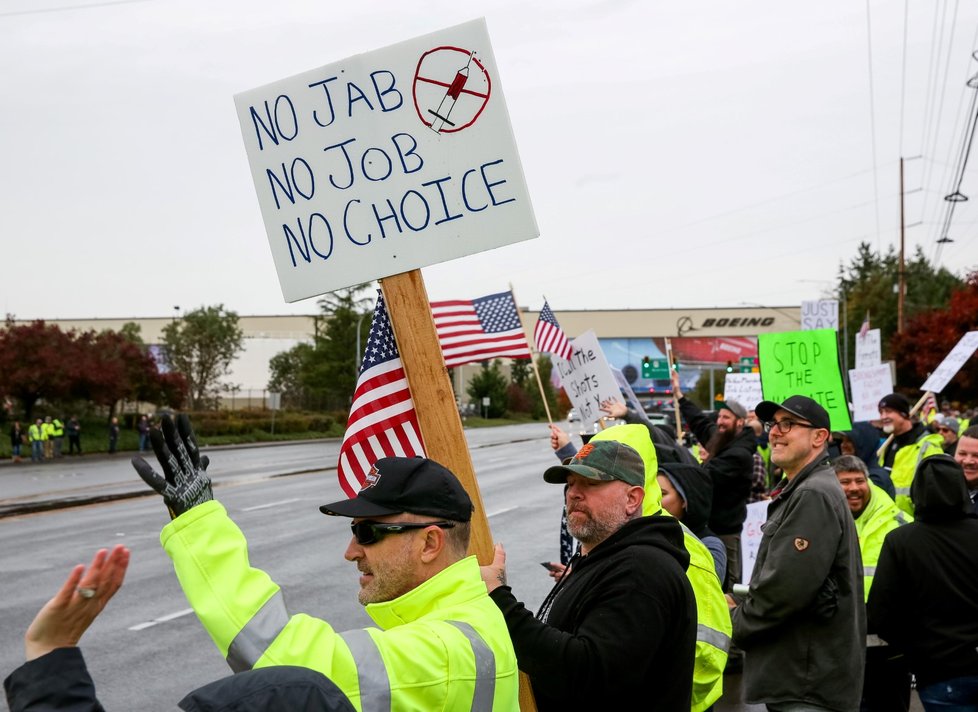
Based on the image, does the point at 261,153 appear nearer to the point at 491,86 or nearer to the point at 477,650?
the point at 491,86

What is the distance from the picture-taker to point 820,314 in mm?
19203

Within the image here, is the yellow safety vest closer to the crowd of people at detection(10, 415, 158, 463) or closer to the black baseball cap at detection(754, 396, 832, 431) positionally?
the black baseball cap at detection(754, 396, 832, 431)

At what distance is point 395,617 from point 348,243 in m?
1.31

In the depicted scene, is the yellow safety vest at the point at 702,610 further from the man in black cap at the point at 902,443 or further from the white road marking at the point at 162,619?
the white road marking at the point at 162,619

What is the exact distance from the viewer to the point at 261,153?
3250 mm

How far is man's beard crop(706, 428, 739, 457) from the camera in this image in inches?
313

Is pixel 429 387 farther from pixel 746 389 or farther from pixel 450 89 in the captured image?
pixel 746 389

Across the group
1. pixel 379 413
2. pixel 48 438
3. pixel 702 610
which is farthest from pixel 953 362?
pixel 48 438

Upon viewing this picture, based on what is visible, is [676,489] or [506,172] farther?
[676,489]

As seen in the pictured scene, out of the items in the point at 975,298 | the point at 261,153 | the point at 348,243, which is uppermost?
the point at 261,153

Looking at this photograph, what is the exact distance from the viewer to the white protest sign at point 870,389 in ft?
36.6

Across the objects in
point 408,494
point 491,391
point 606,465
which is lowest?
point 491,391

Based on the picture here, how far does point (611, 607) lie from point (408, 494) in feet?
3.02

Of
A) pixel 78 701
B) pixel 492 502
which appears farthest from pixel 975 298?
pixel 78 701
